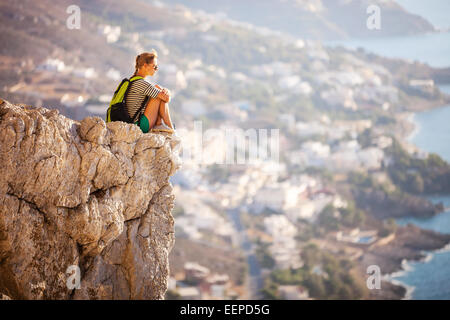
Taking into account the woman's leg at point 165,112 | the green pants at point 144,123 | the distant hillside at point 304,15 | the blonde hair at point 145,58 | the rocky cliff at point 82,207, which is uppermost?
the distant hillside at point 304,15

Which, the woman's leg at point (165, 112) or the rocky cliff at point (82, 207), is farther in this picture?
the woman's leg at point (165, 112)

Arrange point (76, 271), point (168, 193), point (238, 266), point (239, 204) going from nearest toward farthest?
1. point (76, 271)
2. point (168, 193)
3. point (238, 266)
4. point (239, 204)

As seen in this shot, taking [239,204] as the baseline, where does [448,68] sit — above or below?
above

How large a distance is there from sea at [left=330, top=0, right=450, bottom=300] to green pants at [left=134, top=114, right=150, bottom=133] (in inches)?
725

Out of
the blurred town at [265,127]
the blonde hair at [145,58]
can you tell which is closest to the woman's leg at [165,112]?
the blonde hair at [145,58]

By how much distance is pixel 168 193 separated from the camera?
2869mm

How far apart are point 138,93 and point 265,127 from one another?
41.1 metres

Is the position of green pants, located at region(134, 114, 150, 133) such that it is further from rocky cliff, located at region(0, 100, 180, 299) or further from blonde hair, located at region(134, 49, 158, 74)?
blonde hair, located at region(134, 49, 158, 74)

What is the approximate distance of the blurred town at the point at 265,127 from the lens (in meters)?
21.8

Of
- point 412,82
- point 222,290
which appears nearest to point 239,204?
point 222,290

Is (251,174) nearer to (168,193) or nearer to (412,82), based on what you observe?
(412,82)

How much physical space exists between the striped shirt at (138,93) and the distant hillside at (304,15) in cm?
6190

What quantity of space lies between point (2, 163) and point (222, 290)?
17218mm

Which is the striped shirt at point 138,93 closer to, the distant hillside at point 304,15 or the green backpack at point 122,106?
the green backpack at point 122,106
